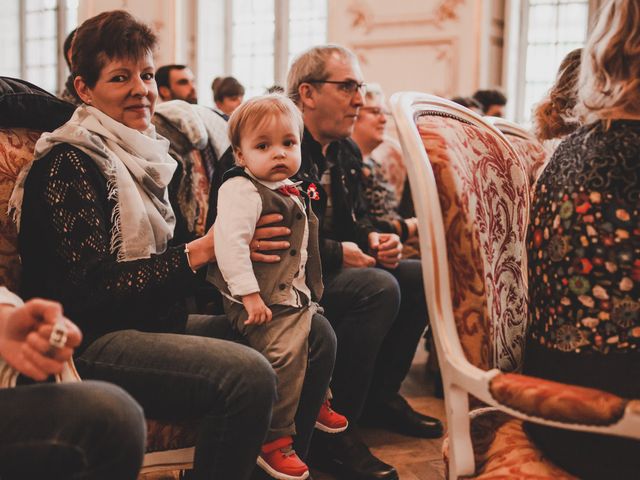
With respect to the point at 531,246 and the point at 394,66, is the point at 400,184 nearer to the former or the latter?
the point at 531,246

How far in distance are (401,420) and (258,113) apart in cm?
126

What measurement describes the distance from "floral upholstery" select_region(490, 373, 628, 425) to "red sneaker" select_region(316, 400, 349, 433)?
95 centimetres

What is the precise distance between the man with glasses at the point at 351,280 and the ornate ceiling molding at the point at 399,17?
13.0 feet

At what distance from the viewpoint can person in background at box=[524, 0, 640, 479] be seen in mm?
993

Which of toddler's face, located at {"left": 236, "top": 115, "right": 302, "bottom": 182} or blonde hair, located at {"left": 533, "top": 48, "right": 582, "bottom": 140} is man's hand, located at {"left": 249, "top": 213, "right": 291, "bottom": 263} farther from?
blonde hair, located at {"left": 533, "top": 48, "right": 582, "bottom": 140}

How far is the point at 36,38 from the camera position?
8.41 m

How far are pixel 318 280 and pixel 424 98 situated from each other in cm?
53

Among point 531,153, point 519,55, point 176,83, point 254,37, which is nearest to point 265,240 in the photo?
point 531,153

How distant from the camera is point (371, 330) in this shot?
2.00 m

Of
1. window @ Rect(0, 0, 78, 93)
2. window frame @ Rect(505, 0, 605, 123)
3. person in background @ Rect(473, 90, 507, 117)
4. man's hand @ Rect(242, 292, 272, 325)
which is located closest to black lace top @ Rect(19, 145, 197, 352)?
man's hand @ Rect(242, 292, 272, 325)

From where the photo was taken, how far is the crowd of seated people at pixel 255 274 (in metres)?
1.00

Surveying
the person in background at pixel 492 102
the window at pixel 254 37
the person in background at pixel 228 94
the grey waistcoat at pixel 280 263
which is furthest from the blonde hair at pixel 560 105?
the window at pixel 254 37

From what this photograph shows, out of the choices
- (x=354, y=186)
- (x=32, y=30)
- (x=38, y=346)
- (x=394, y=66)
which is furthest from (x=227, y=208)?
(x=32, y=30)

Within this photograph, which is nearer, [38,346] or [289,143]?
[38,346]
